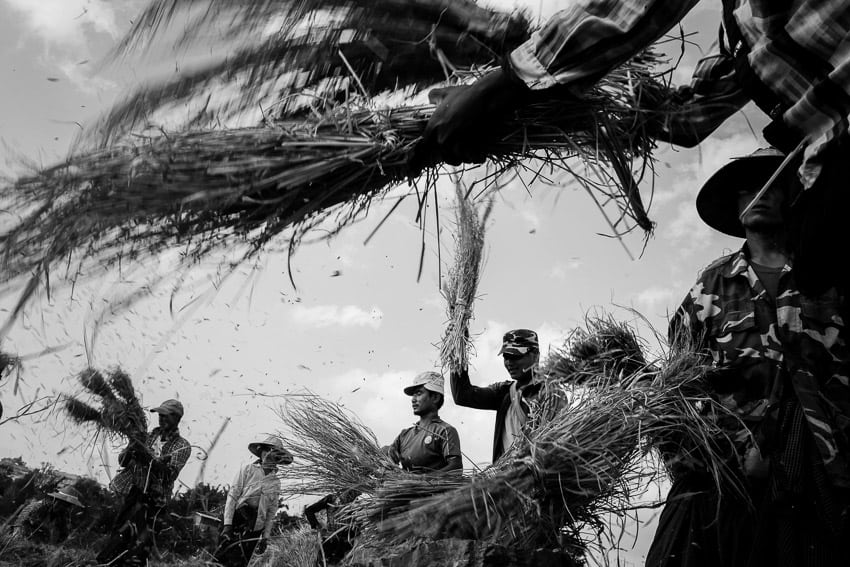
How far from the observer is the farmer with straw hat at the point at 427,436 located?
3.93 metres

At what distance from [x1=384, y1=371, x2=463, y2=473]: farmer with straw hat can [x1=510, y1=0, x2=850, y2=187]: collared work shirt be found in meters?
2.59

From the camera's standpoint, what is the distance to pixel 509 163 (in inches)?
69.1

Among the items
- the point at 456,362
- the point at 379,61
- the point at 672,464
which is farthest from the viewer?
the point at 456,362

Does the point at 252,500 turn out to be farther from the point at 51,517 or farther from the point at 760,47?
the point at 760,47

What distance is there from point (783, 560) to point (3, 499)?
26.6ft

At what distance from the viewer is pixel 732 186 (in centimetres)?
221

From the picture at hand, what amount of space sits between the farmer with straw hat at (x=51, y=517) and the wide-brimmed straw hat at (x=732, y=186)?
23.8ft

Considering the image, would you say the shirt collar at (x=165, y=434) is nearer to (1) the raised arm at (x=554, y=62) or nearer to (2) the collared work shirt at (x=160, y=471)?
(2) the collared work shirt at (x=160, y=471)

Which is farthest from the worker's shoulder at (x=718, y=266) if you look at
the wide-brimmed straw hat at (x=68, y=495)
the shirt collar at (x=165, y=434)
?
the wide-brimmed straw hat at (x=68, y=495)

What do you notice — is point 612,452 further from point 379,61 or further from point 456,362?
point 456,362

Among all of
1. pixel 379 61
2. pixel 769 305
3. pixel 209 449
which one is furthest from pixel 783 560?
Result: pixel 209 449

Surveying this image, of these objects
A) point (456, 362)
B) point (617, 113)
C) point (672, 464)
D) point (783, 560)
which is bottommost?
point (783, 560)

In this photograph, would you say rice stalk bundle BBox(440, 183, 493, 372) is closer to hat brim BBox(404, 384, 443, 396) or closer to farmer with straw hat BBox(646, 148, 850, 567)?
hat brim BBox(404, 384, 443, 396)

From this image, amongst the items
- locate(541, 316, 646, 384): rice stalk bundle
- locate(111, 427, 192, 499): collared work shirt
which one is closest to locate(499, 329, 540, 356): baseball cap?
locate(541, 316, 646, 384): rice stalk bundle
